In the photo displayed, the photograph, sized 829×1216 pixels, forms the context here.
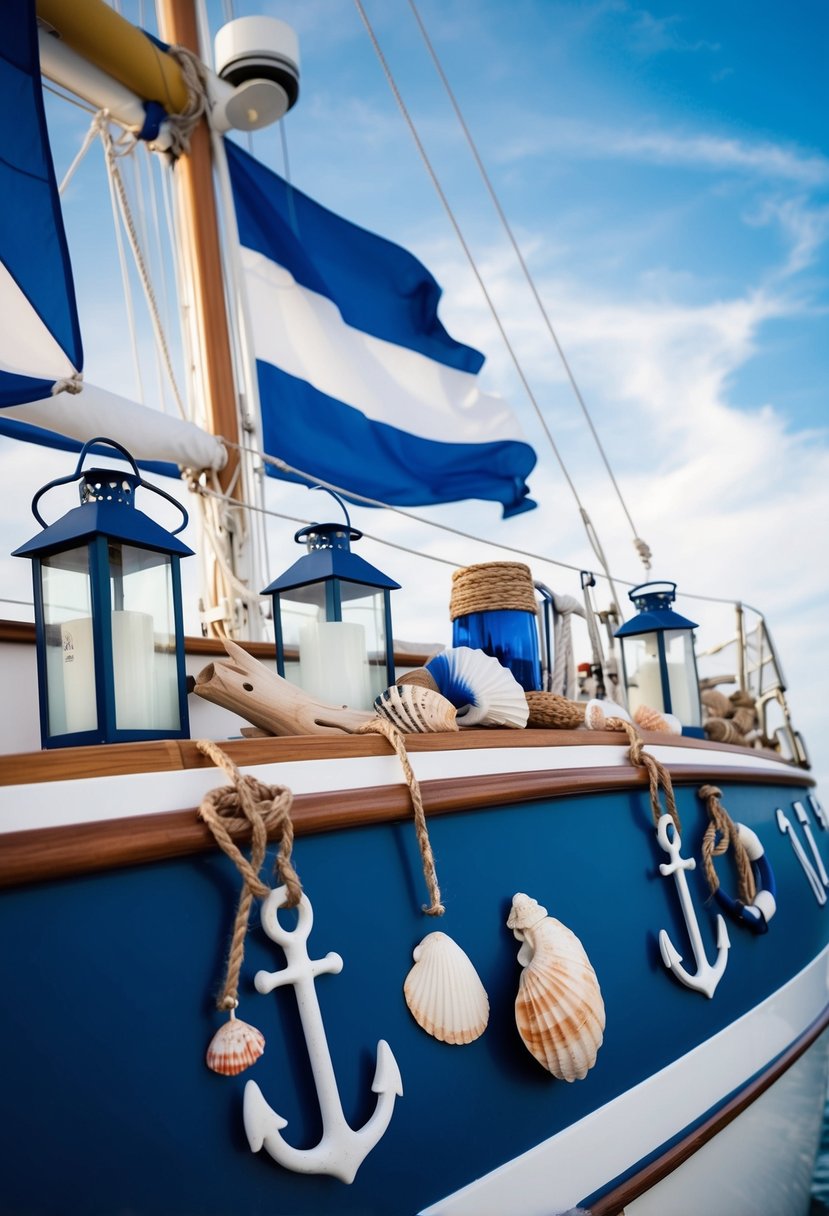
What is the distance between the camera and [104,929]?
1.11 m

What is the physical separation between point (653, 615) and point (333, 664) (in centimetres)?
146

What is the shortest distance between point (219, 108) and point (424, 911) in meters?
4.03

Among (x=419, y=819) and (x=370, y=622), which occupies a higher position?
(x=370, y=622)

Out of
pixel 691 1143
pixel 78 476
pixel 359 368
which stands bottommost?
pixel 691 1143

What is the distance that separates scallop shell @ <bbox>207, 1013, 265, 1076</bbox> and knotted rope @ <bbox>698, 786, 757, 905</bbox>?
51.6 inches

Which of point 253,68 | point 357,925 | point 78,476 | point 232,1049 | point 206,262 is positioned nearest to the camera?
point 232,1049

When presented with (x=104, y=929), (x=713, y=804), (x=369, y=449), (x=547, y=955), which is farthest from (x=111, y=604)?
(x=369, y=449)

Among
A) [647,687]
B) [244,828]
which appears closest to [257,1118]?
[244,828]

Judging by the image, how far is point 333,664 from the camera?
192 centimetres

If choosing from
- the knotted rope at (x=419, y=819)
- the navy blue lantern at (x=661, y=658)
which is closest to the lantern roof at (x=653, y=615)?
the navy blue lantern at (x=661, y=658)

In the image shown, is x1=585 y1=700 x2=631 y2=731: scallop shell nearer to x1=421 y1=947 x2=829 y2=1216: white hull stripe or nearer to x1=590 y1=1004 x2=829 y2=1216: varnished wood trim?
x1=421 y1=947 x2=829 y2=1216: white hull stripe

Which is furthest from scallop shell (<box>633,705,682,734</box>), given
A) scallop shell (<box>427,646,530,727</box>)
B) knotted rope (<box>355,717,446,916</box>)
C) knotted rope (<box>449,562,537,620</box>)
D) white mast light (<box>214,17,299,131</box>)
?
white mast light (<box>214,17,299,131</box>)

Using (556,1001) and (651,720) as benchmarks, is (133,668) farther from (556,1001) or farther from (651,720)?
(651,720)

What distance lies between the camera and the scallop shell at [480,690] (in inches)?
73.9
